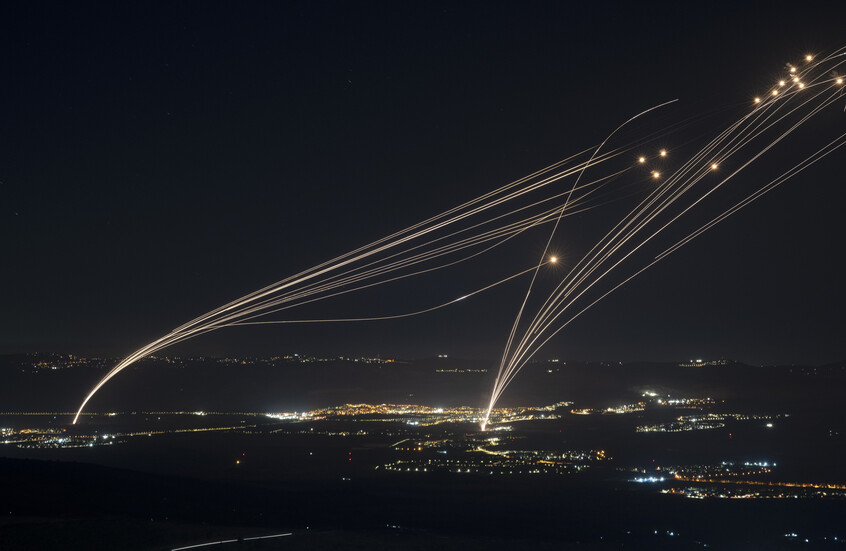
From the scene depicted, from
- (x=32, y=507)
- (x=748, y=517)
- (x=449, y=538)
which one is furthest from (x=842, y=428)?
(x=32, y=507)

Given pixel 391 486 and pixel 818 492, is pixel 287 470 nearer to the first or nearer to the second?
pixel 391 486

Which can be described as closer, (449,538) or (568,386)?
(449,538)

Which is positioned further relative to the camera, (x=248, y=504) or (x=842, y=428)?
(x=842, y=428)

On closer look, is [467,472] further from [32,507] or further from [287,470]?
[32,507]

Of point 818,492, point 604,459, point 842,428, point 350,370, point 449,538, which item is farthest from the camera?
point 350,370

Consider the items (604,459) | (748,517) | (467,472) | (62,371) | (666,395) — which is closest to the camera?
(748,517)

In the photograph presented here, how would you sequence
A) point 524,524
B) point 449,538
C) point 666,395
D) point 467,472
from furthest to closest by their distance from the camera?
point 666,395, point 467,472, point 524,524, point 449,538

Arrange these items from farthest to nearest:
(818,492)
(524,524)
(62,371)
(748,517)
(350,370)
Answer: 1. (350,370)
2. (62,371)
3. (818,492)
4. (748,517)
5. (524,524)

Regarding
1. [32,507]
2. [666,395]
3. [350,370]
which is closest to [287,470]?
[32,507]
